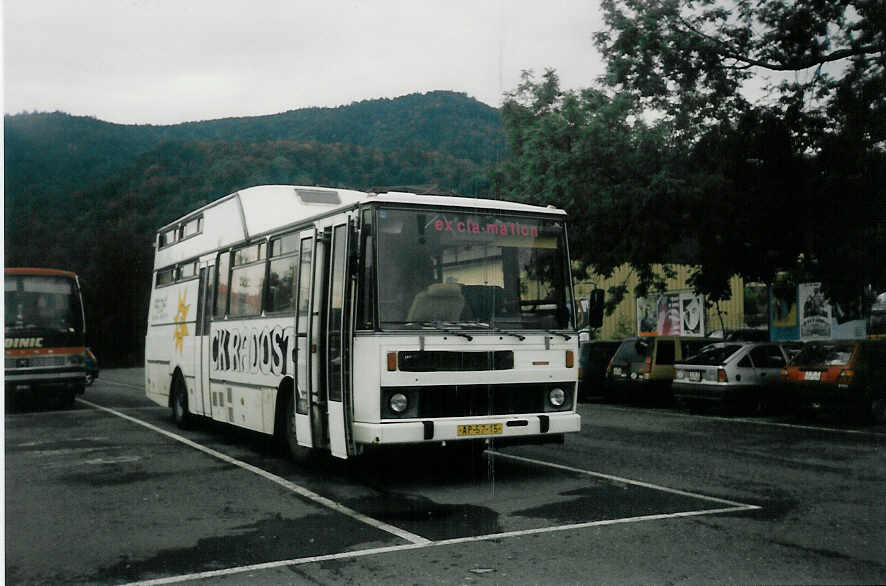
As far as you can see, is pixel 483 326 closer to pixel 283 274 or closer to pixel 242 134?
pixel 283 274

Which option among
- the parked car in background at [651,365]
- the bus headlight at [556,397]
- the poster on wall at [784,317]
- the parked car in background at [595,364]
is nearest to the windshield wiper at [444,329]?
the bus headlight at [556,397]

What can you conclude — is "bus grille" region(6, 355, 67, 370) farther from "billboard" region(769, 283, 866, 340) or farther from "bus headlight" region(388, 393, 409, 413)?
"billboard" region(769, 283, 866, 340)

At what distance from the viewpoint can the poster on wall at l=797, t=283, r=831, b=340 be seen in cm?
2230

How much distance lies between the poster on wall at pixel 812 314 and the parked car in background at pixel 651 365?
370 centimetres

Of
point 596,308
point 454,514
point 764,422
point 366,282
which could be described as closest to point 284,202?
point 366,282

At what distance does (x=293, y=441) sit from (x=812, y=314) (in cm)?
1650

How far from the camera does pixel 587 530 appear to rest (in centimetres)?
689

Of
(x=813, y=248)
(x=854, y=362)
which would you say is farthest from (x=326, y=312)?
(x=813, y=248)

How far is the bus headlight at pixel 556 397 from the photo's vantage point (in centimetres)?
928

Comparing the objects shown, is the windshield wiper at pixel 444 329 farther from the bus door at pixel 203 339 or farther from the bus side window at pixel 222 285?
the bus door at pixel 203 339


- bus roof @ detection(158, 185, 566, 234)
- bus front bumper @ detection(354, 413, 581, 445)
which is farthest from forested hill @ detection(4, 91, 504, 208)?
bus front bumper @ detection(354, 413, 581, 445)

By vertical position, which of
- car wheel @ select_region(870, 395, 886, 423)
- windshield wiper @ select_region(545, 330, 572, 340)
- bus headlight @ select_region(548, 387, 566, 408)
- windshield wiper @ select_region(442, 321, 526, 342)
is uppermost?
windshield wiper @ select_region(442, 321, 526, 342)

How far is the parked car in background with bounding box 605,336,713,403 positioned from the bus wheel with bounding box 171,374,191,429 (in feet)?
33.3

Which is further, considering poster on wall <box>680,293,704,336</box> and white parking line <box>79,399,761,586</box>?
poster on wall <box>680,293,704,336</box>
